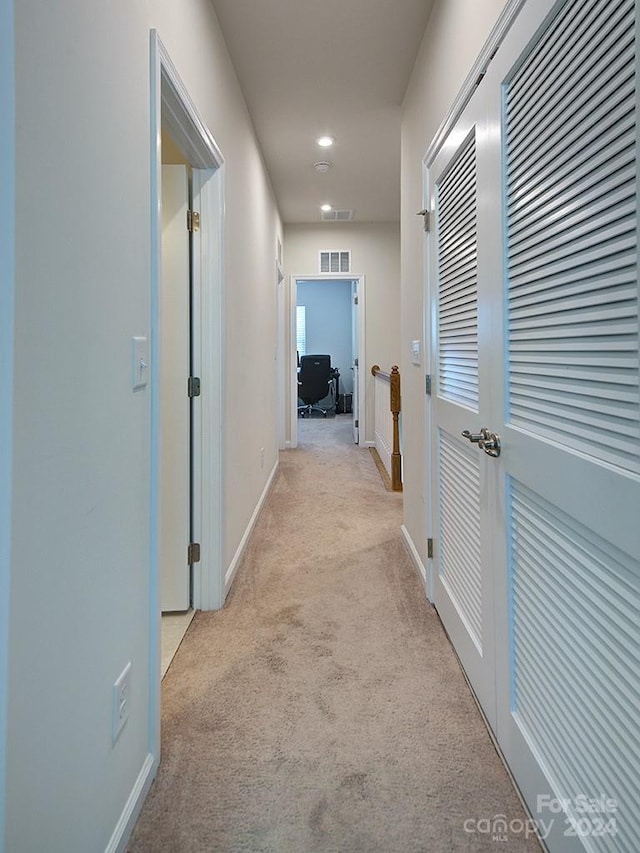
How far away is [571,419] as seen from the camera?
38.8 inches

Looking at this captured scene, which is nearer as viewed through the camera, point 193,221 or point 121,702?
point 121,702

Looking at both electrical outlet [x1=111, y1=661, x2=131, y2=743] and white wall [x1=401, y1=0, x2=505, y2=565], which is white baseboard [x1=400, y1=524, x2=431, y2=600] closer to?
white wall [x1=401, y1=0, x2=505, y2=565]

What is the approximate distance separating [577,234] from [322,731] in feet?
4.58

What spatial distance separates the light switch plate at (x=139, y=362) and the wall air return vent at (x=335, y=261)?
16.4 ft

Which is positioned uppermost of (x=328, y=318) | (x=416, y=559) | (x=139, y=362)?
(x=328, y=318)

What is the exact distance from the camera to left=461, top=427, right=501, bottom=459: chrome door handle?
1346 millimetres

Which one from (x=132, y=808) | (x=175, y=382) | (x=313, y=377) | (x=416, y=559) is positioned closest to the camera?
(x=132, y=808)

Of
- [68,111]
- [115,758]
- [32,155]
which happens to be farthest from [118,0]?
[115,758]

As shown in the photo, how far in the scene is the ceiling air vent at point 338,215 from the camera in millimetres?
5416

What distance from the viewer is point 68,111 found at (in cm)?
88

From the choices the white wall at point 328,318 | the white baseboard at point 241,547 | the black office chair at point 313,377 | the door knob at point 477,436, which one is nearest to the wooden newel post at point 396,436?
the white baseboard at point 241,547

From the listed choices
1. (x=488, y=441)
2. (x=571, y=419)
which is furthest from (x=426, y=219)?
(x=571, y=419)

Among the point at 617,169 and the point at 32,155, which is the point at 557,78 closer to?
the point at 617,169

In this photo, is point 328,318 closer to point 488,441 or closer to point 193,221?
point 193,221
